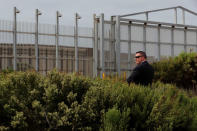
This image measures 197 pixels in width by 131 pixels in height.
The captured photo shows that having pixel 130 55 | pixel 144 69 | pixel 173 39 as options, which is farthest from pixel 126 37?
pixel 144 69

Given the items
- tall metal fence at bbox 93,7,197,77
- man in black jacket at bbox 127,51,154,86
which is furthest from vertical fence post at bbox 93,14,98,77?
man in black jacket at bbox 127,51,154,86

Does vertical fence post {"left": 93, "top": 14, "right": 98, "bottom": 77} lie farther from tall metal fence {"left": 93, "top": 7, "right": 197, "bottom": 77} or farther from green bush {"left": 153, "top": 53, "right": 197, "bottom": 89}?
green bush {"left": 153, "top": 53, "right": 197, "bottom": 89}

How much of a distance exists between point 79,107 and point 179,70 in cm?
1105

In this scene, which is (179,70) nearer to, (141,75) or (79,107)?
(141,75)

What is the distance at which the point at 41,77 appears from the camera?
469 centimetres

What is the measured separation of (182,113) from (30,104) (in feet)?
6.42

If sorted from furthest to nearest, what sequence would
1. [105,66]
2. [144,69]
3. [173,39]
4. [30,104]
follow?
[173,39] < [105,66] < [144,69] < [30,104]

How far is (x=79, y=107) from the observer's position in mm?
4129

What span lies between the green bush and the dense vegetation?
31.3 ft

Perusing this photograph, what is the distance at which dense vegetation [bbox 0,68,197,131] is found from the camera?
13.4ft

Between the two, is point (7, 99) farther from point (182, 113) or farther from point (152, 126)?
point (182, 113)

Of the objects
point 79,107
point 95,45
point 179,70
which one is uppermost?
point 95,45

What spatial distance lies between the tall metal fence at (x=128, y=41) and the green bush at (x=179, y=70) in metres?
1.49

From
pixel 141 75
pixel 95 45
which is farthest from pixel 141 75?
pixel 95 45
